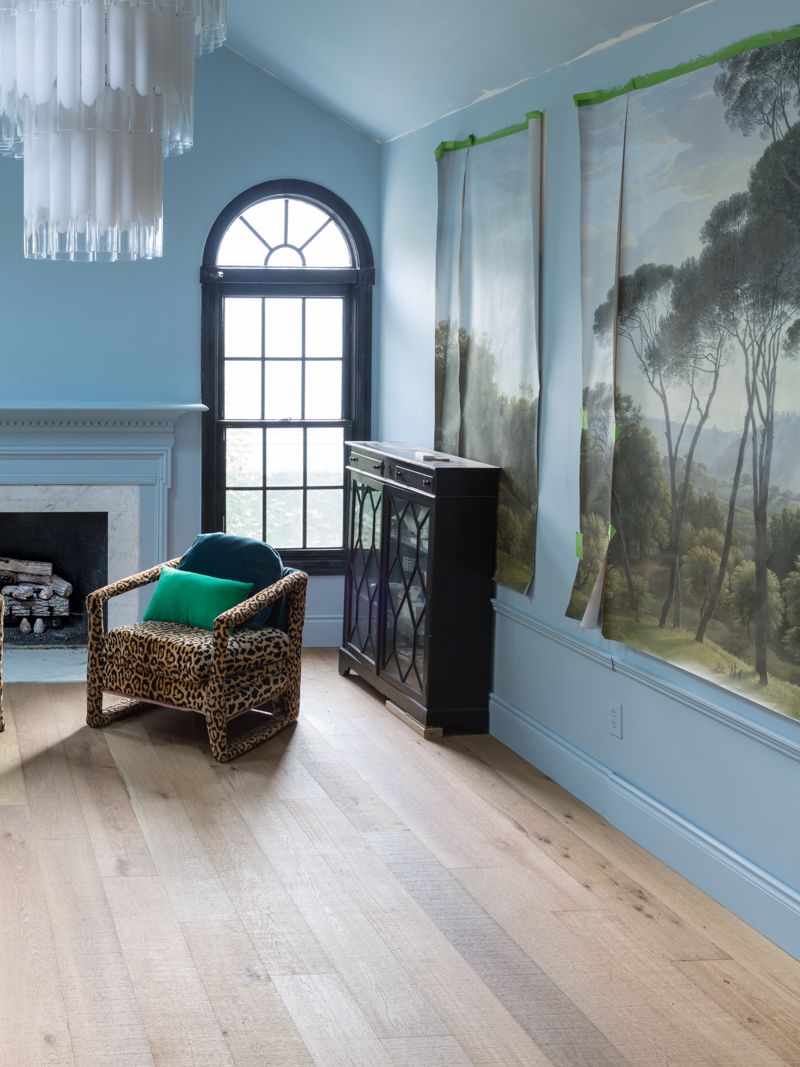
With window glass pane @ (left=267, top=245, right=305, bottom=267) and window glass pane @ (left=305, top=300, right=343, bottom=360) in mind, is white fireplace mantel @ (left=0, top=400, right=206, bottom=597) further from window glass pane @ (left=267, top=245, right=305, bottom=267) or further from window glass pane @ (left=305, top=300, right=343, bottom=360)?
window glass pane @ (left=267, top=245, right=305, bottom=267)

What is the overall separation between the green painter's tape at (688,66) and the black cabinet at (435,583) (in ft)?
4.94

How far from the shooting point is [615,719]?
12.1ft

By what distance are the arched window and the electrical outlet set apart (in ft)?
8.28

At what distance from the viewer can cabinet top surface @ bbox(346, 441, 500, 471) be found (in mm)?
4473

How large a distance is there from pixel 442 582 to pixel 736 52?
91.4 inches

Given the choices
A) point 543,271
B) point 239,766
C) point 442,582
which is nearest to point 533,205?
point 543,271

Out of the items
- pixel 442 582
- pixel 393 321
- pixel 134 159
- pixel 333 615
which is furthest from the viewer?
pixel 333 615

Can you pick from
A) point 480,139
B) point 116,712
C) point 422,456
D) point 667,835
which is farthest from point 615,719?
point 480,139

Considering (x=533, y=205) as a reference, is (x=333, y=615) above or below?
below

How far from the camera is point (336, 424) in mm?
6082

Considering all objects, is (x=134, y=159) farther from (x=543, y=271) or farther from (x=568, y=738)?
(x=568, y=738)

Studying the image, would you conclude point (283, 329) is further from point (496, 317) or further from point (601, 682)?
point (601, 682)

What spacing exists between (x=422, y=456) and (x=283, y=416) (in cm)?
156

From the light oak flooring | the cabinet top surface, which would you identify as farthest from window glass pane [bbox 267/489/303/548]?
the light oak flooring
